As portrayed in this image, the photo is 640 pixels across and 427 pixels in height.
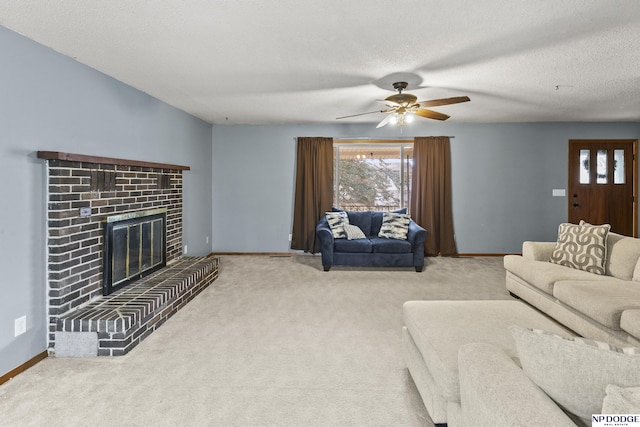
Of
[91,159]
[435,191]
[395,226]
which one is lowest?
[395,226]

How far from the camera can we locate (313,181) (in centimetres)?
616

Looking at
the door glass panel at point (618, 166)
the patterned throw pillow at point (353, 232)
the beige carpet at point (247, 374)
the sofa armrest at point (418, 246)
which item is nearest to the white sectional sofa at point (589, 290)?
the beige carpet at point (247, 374)

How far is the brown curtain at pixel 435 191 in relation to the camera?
6.07 m

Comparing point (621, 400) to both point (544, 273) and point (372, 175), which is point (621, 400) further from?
point (372, 175)

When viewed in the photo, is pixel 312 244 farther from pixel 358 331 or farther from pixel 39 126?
pixel 39 126

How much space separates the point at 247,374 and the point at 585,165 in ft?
21.7

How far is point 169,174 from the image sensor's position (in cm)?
453

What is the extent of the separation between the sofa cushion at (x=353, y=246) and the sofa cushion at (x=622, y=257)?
2706mm

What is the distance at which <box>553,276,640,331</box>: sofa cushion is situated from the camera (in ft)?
7.59

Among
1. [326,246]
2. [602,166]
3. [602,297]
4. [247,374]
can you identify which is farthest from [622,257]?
[602,166]

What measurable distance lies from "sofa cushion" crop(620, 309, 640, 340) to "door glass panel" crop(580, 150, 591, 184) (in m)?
4.77

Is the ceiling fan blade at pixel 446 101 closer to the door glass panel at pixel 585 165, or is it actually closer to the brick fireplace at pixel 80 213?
the brick fireplace at pixel 80 213

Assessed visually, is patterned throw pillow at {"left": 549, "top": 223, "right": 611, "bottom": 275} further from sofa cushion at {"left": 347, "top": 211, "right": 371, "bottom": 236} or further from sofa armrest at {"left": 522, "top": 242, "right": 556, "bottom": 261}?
sofa cushion at {"left": 347, "top": 211, "right": 371, "bottom": 236}

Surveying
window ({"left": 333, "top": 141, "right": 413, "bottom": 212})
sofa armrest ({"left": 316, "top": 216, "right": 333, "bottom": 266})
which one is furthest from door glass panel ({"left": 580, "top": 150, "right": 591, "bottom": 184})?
sofa armrest ({"left": 316, "top": 216, "right": 333, "bottom": 266})
